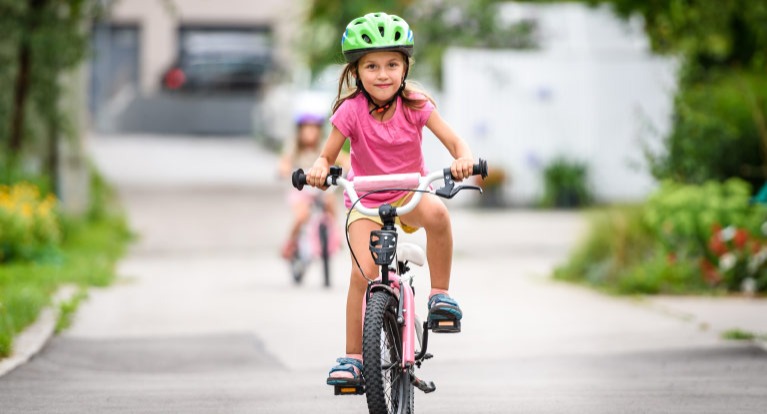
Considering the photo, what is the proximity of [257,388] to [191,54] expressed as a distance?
1030 inches

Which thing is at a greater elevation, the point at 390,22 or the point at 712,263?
the point at 390,22

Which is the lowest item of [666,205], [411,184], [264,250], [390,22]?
[264,250]

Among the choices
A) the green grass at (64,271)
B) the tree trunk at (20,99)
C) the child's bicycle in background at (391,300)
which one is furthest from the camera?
the tree trunk at (20,99)

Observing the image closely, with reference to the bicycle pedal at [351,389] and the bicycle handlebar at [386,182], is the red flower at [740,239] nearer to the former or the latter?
the bicycle handlebar at [386,182]

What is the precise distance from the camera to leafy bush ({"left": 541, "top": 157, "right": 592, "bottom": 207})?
2016 cm

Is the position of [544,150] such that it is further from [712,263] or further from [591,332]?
[591,332]

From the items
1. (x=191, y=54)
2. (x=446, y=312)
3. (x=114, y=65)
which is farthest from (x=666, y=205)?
(x=114, y=65)

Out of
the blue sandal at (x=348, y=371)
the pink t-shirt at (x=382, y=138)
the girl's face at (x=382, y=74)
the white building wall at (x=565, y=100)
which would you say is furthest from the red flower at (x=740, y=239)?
the white building wall at (x=565, y=100)

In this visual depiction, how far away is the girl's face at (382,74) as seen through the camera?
6457 mm

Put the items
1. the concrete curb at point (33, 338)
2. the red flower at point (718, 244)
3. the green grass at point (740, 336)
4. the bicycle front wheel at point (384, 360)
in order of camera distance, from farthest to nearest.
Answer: the red flower at point (718, 244) < the green grass at point (740, 336) < the concrete curb at point (33, 338) < the bicycle front wheel at point (384, 360)

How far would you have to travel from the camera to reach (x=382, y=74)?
6.45 m

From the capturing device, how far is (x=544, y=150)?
2050 cm

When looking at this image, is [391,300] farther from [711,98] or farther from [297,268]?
[711,98]

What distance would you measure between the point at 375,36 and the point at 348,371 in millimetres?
1415
